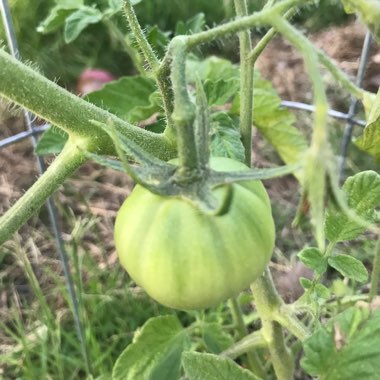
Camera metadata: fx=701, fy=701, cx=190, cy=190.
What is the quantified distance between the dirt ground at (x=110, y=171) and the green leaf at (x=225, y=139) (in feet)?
1.88

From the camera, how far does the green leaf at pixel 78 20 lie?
3.07 feet

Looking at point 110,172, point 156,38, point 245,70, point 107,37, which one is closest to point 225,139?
point 245,70

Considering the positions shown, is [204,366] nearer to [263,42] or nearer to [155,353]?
[155,353]

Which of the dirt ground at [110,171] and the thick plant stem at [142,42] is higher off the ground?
the thick plant stem at [142,42]

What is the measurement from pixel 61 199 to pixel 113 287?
1.17 ft

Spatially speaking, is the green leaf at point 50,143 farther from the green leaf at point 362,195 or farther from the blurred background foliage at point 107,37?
the blurred background foliage at point 107,37

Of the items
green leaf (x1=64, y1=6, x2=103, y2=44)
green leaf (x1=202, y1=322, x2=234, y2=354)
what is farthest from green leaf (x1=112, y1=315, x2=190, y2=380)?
green leaf (x1=64, y1=6, x2=103, y2=44)

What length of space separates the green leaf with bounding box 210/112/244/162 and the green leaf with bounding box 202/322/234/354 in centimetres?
28

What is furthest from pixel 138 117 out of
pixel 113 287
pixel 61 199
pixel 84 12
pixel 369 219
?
pixel 61 199

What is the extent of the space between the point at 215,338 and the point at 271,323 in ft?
0.42

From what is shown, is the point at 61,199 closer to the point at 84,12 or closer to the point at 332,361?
the point at 84,12

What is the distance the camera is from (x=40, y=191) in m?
0.58

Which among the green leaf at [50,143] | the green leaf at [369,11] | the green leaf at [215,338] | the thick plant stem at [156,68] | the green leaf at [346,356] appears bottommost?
the green leaf at [215,338]

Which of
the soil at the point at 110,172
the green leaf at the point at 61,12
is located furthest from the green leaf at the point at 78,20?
the soil at the point at 110,172
